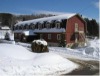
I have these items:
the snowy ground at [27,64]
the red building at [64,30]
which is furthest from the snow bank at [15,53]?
the red building at [64,30]

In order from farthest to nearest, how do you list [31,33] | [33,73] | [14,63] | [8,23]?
[8,23] → [31,33] → [14,63] → [33,73]

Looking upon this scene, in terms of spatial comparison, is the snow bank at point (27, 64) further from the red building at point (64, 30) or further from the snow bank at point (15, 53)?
the red building at point (64, 30)

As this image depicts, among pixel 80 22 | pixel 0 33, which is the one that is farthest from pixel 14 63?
pixel 0 33

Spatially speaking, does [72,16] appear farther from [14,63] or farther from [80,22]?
[14,63]

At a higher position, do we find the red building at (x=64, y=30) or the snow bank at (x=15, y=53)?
the red building at (x=64, y=30)

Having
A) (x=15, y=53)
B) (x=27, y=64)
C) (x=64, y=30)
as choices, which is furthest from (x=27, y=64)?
(x=64, y=30)

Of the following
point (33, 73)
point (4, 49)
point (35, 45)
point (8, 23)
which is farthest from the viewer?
point (8, 23)

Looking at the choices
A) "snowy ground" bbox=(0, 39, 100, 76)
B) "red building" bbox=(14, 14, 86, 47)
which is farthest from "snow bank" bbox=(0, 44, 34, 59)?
"red building" bbox=(14, 14, 86, 47)

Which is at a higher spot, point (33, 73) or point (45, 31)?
point (45, 31)

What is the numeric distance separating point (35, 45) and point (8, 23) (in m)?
74.8

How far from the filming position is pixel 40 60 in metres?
15.9

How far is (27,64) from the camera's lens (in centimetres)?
1447

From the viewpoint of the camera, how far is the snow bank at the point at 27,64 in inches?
518

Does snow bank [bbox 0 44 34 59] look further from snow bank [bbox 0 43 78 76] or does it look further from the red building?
the red building
